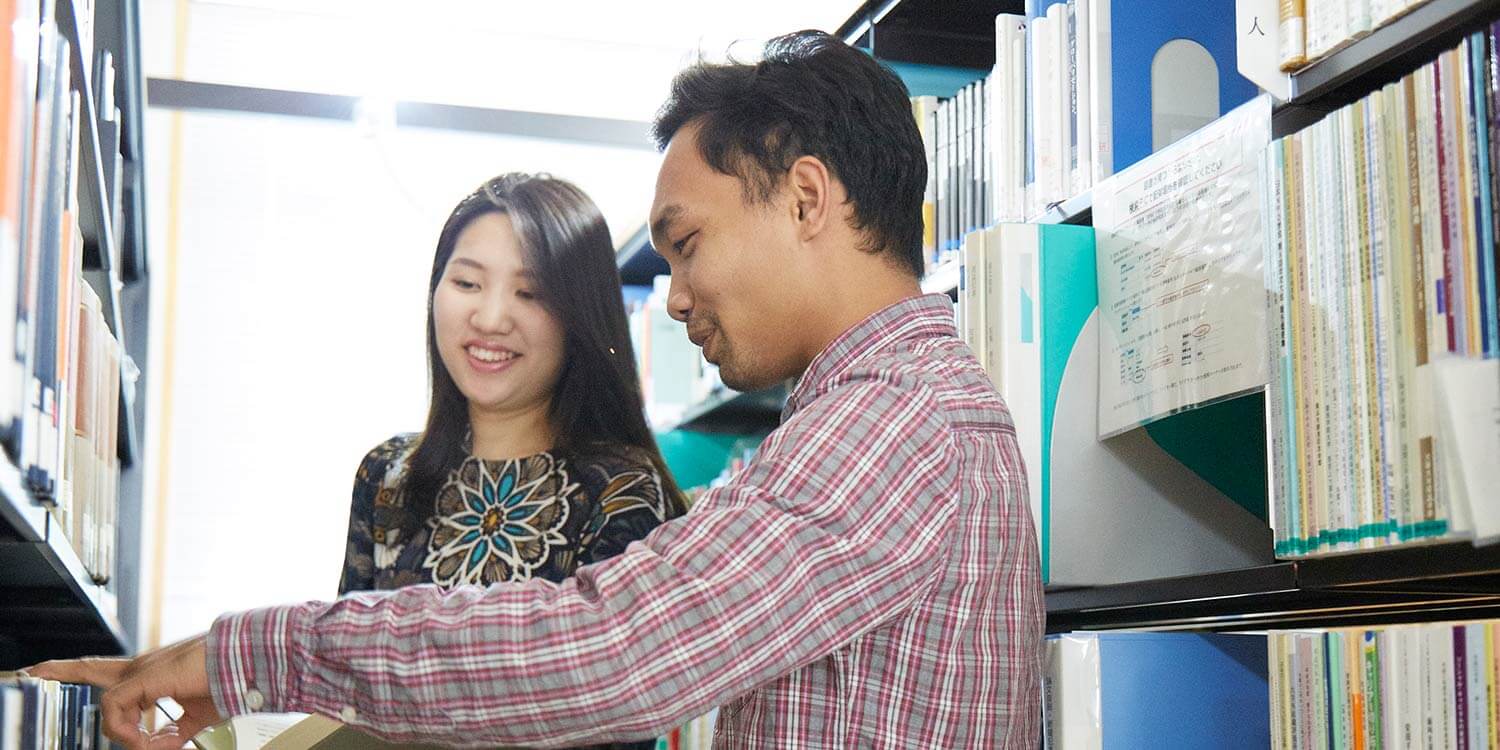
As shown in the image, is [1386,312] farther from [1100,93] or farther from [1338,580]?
[1100,93]

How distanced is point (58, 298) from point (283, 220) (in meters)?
2.99

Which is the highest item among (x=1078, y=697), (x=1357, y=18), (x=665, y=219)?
(x=1357, y=18)

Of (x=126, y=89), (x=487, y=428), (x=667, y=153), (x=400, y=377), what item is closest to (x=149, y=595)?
(x=400, y=377)

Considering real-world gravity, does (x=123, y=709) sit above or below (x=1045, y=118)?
below

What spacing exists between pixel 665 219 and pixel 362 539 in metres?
0.67

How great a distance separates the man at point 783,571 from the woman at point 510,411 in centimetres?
40

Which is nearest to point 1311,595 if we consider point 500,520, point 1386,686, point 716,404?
point 1386,686

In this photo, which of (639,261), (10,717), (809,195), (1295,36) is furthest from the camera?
(639,261)

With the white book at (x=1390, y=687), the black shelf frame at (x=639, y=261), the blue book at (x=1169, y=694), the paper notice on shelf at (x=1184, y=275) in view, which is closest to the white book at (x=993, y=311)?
the paper notice on shelf at (x=1184, y=275)

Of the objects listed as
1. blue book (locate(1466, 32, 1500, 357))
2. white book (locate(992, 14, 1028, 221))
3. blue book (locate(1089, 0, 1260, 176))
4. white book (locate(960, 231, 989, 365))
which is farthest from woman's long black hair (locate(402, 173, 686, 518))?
blue book (locate(1466, 32, 1500, 357))

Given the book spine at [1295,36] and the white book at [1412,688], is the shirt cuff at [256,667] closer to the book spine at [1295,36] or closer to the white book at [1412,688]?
the white book at [1412,688]

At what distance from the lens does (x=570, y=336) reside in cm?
181

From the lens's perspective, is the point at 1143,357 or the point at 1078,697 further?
the point at 1143,357

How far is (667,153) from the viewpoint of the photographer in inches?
57.1
